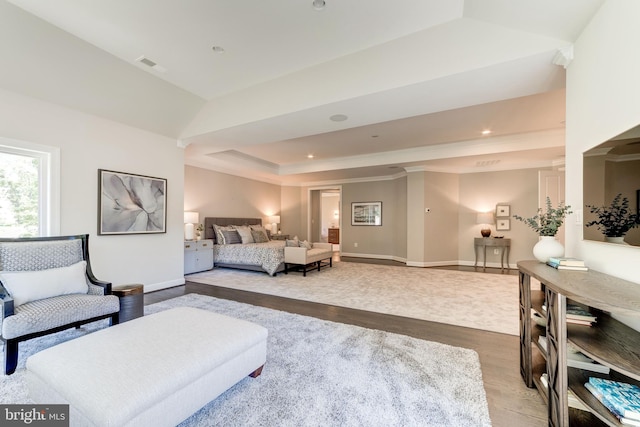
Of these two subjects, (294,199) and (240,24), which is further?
(294,199)

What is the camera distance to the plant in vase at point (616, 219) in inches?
56.6

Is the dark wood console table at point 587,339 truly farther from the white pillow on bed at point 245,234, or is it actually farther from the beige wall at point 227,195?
the beige wall at point 227,195

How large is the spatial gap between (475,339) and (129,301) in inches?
141

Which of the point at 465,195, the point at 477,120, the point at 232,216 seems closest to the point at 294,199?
the point at 232,216

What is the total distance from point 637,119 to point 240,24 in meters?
2.89

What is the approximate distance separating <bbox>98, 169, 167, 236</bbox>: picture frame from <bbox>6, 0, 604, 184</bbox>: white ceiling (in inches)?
34.4

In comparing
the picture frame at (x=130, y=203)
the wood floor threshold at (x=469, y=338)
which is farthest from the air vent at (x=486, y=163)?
the picture frame at (x=130, y=203)

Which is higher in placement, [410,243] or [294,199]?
[294,199]

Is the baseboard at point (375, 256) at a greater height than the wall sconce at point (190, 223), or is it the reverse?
the wall sconce at point (190, 223)

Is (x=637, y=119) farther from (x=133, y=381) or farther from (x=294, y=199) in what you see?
(x=294, y=199)

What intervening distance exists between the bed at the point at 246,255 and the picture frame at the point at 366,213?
3.41m

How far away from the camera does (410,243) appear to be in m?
7.00

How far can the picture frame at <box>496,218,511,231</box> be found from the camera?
6.49 m

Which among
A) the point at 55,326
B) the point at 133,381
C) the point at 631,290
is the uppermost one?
the point at 631,290
